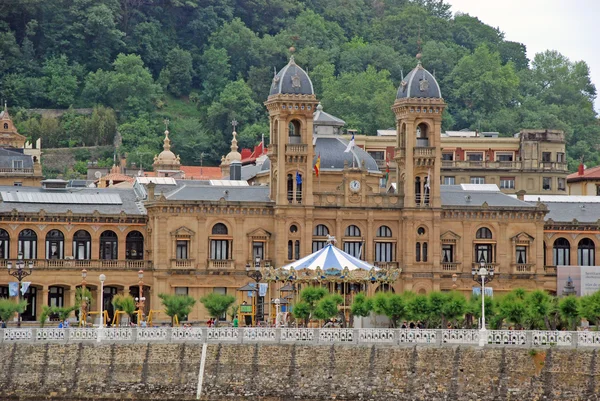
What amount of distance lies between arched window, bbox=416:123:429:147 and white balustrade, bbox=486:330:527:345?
3933 centimetres

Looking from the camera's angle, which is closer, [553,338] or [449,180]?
[553,338]

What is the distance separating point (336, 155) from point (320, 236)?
10.4 m

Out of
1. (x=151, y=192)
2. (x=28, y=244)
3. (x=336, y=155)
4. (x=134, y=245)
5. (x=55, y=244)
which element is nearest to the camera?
(x=28, y=244)

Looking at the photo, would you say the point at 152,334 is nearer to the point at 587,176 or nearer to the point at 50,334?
the point at 50,334

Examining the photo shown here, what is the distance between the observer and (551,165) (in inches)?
7411

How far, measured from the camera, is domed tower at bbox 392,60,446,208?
135625 mm

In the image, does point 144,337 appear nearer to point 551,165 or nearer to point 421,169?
point 421,169

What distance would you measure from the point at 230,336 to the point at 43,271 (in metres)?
33.7

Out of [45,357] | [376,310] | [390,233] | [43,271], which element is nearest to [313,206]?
[390,233]

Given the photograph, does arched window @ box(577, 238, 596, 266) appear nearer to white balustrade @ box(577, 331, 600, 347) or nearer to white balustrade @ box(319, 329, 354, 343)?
white balustrade @ box(577, 331, 600, 347)

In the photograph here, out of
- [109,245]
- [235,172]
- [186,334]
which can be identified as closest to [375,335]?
[186,334]

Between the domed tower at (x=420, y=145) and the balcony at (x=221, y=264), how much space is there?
43.8ft

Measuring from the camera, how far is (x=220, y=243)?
133250 mm

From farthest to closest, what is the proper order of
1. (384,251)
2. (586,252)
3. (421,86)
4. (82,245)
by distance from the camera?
(586,252)
(421,86)
(384,251)
(82,245)
